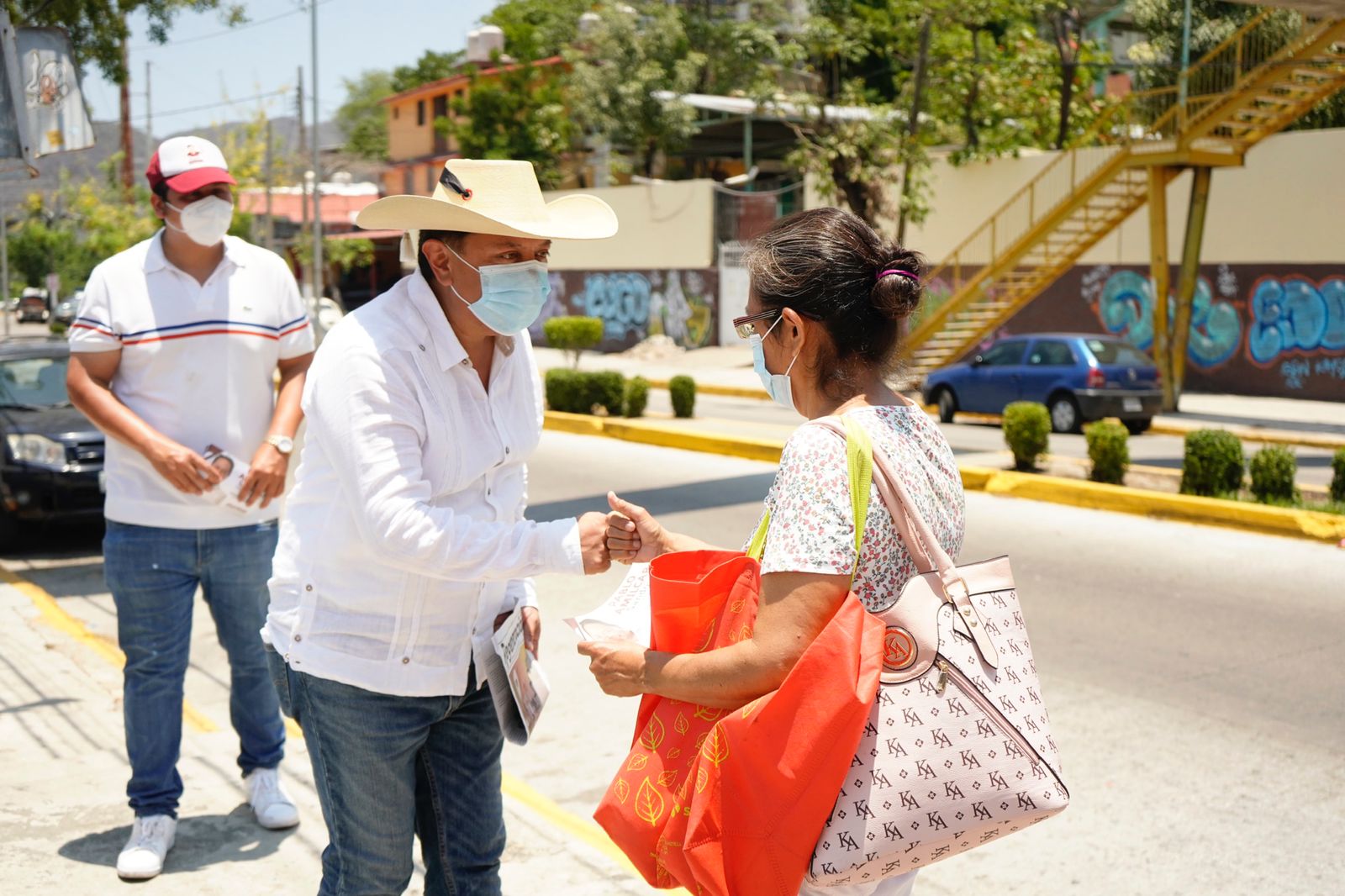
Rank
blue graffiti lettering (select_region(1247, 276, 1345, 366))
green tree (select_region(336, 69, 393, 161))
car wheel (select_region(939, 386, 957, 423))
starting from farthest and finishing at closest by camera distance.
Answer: green tree (select_region(336, 69, 393, 161))
blue graffiti lettering (select_region(1247, 276, 1345, 366))
car wheel (select_region(939, 386, 957, 423))

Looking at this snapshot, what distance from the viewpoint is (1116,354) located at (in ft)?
63.0

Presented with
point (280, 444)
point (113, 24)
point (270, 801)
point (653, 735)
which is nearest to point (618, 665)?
point (653, 735)

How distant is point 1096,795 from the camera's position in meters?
4.95

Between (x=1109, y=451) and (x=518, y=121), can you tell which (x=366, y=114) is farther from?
(x=1109, y=451)

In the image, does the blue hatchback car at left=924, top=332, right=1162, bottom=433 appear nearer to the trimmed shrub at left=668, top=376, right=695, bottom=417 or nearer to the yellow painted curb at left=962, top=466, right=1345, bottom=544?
the trimmed shrub at left=668, top=376, right=695, bottom=417

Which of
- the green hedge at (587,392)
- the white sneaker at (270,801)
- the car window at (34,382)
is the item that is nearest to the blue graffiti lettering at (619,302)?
the green hedge at (587,392)

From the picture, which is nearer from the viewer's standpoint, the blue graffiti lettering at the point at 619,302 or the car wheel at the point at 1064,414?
the car wheel at the point at 1064,414

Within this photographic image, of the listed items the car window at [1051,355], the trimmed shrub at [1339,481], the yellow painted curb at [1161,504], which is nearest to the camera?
the yellow painted curb at [1161,504]

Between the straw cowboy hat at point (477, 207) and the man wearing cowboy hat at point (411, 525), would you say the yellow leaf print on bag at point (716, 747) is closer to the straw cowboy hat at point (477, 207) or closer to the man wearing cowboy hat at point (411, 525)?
the man wearing cowboy hat at point (411, 525)

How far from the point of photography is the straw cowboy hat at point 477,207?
9.16 feet

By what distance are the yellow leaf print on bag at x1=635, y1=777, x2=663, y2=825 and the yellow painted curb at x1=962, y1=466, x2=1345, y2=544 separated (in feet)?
28.6

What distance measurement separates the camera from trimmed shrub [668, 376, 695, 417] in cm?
1825

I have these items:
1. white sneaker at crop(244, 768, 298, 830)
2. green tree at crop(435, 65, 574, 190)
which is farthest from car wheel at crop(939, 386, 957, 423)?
green tree at crop(435, 65, 574, 190)

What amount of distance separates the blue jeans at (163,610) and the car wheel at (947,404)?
1788 cm
